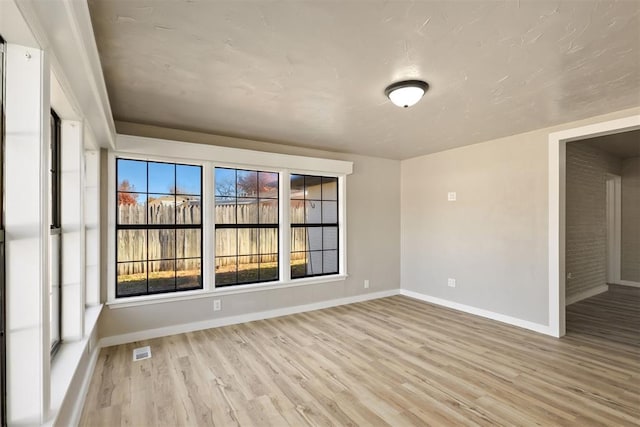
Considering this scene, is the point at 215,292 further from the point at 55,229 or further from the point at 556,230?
the point at 556,230

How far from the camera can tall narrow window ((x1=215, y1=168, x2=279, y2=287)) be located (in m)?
4.07

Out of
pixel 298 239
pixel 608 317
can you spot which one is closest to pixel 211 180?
pixel 298 239

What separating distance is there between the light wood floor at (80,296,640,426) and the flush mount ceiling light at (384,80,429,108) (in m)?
2.30

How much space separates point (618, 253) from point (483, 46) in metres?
6.78

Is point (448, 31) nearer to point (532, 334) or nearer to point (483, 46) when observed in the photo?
point (483, 46)

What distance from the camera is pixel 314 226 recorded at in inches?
190

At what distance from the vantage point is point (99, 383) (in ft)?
8.32

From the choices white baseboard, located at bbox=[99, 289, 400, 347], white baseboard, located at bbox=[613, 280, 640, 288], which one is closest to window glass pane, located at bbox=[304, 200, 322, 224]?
white baseboard, located at bbox=[99, 289, 400, 347]

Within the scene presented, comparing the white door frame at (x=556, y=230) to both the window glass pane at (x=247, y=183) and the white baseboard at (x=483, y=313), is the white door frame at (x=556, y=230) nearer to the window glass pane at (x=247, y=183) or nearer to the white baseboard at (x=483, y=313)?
the white baseboard at (x=483, y=313)

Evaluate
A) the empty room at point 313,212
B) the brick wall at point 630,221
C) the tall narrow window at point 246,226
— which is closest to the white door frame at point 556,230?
the empty room at point 313,212

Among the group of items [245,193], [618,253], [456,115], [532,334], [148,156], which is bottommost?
[532,334]

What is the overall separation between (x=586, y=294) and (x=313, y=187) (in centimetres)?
497

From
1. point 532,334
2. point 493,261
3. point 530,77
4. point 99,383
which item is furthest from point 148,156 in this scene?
point 532,334

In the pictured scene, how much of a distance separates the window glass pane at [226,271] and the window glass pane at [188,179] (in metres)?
0.91
